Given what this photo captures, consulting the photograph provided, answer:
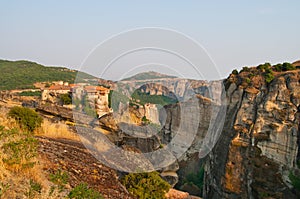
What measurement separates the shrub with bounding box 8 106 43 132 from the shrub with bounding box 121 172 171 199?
9.00 feet

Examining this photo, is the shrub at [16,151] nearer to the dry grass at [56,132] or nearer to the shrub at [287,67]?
the dry grass at [56,132]

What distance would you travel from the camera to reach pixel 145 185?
7004mm

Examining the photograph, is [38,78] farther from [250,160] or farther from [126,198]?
[126,198]

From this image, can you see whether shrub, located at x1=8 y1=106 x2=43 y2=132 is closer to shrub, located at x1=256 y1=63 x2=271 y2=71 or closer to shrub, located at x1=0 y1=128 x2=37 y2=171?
shrub, located at x1=0 y1=128 x2=37 y2=171

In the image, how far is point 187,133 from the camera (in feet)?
88.6

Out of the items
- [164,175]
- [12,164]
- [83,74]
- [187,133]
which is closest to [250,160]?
[187,133]

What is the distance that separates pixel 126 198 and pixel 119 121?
302 inches

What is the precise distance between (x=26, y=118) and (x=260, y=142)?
56.4 feet

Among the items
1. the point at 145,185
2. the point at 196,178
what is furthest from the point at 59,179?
the point at 196,178

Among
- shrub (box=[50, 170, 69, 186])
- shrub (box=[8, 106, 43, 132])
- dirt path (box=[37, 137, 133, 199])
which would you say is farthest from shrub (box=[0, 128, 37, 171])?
shrub (box=[8, 106, 43, 132])

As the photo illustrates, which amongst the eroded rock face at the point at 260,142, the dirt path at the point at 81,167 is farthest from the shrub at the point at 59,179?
the eroded rock face at the point at 260,142

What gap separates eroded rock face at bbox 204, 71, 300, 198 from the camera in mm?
19188

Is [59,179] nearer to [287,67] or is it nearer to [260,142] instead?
[260,142]

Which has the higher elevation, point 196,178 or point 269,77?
point 269,77
